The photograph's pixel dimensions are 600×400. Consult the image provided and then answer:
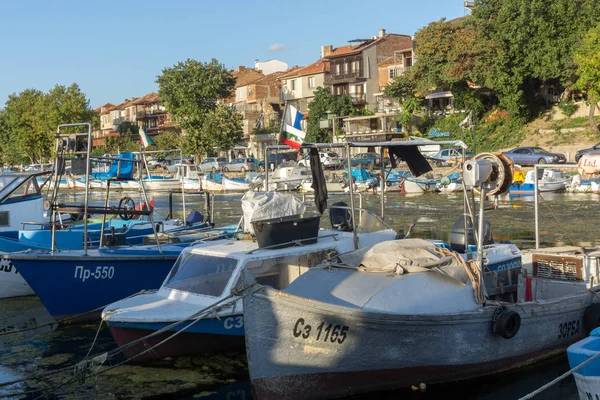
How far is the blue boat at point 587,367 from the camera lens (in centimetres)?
644

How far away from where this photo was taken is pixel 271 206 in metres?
11.8

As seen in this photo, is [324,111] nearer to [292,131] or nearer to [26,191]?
[26,191]

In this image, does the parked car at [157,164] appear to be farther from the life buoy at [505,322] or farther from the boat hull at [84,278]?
the life buoy at [505,322]

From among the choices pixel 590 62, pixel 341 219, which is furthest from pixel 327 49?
pixel 341 219

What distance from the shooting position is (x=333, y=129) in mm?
71875

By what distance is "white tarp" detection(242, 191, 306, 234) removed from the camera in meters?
11.8

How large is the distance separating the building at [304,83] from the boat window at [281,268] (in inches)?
2841

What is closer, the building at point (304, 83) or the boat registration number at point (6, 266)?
the boat registration number at point (6, 266)

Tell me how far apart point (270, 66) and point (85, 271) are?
3725 inches

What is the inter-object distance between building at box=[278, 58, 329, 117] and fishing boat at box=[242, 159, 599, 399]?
73.4m

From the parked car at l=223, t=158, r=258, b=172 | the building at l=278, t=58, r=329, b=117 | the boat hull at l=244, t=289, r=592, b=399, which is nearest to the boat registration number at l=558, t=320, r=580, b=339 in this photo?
the boat hull at l=244, t=289, r=592, b=399

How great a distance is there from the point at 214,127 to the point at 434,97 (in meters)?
21.6

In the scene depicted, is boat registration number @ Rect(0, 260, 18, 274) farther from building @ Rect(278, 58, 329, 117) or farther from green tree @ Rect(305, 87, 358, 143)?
building @ Rect(278, 58, 329, 117)

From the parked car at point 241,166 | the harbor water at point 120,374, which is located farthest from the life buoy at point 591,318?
the parked car at point 241,166
